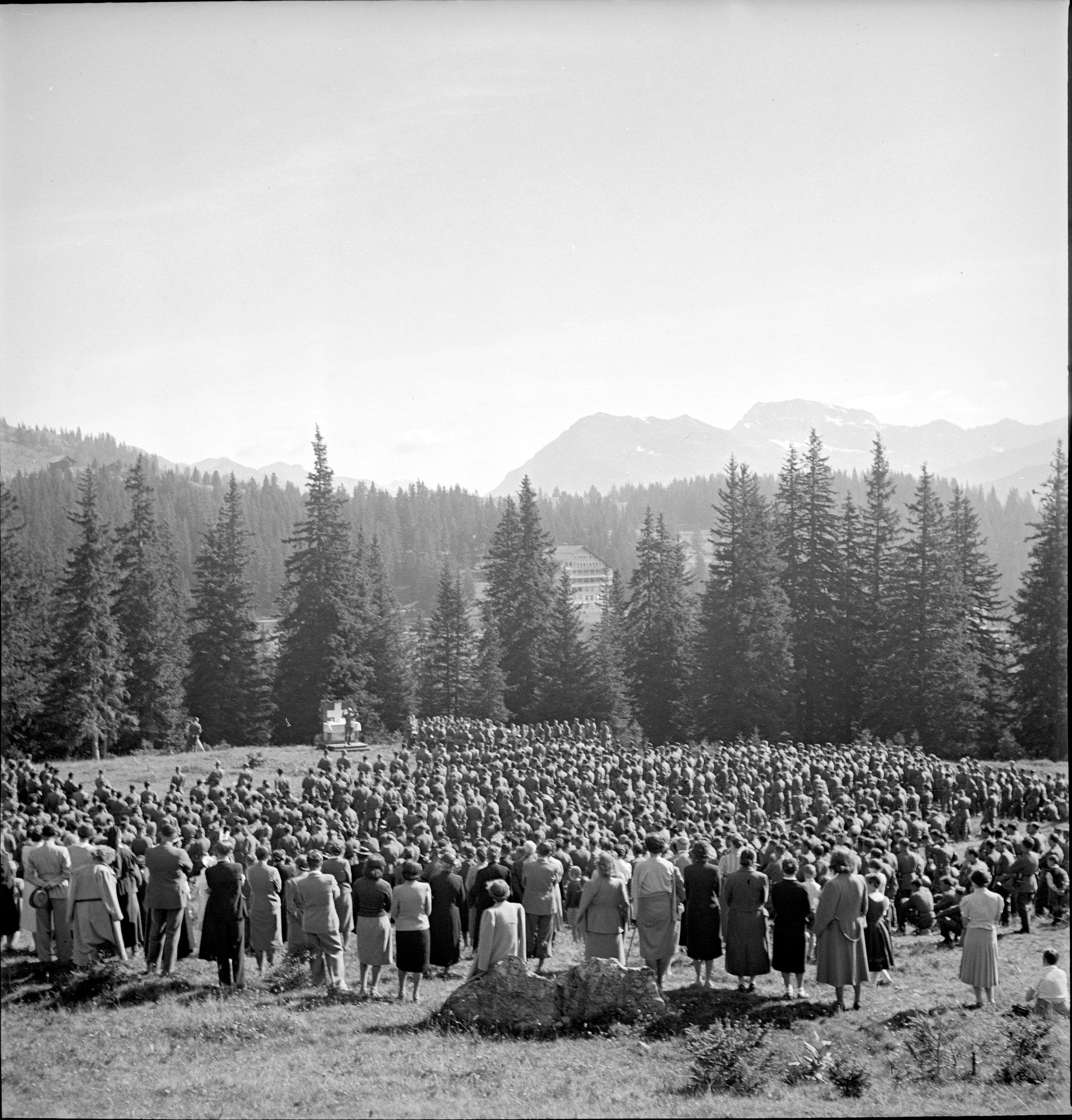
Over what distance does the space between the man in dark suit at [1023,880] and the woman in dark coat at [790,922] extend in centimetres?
547

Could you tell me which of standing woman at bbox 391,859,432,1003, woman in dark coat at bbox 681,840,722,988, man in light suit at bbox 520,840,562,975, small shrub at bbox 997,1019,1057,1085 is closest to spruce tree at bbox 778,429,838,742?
man in light suit at bbox 520,840,562,975

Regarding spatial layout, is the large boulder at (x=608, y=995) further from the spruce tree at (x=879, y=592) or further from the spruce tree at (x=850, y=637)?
the spruce tree at (x=850, y=637)

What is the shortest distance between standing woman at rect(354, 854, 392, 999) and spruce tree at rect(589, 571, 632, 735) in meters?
36.7

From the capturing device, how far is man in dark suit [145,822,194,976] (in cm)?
1085

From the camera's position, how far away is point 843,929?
10.3 m

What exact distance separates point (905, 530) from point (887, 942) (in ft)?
110

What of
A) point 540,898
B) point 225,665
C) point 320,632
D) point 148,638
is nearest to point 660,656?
point 320,632

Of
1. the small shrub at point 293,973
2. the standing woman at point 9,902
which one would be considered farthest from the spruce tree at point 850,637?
the standing woman at point 9,902

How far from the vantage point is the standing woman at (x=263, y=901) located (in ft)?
37.9

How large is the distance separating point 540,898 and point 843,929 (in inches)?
135

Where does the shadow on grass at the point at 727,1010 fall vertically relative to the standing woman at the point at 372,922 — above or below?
below

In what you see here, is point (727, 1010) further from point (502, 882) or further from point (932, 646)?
point (932, 646)

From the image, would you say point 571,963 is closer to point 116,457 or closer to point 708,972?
point 708,972

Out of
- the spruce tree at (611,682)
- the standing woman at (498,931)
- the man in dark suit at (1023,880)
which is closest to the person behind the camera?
the standing woman at (498,931)
